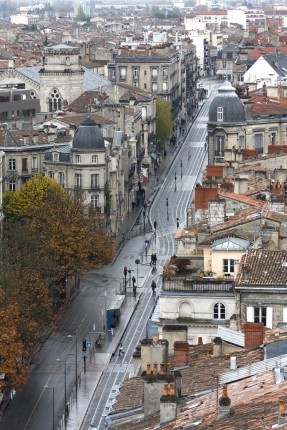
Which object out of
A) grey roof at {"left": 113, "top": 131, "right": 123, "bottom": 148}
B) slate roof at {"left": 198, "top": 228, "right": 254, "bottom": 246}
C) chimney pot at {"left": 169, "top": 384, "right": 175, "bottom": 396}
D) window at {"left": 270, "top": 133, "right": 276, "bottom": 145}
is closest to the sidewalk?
grey roof at {"left": 113, "top": 131, "right": 123, "bottom": 148}

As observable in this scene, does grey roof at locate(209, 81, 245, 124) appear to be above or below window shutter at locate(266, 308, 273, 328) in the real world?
below

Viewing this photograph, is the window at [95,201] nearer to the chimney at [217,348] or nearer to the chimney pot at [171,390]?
the chimney at [217,348]

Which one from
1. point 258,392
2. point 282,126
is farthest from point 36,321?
point 282,126

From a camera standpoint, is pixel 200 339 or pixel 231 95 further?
pixel 231 95

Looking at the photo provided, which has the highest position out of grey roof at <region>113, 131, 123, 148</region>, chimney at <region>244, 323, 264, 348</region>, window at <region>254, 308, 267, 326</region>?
chimney at <region>244, 323, 264, 348</region>

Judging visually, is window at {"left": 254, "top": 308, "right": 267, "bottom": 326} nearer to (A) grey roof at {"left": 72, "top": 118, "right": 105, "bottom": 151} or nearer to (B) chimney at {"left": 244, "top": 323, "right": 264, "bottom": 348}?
(B) chimney at {"left": 244, "top": 323, "right": 264, "bottom": 348}

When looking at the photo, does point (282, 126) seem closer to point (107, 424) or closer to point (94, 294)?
point (94, 294)
